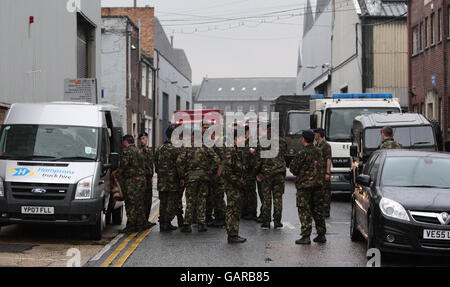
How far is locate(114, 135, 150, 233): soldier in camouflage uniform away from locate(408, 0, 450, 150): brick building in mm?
18725

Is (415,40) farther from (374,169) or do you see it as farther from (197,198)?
(374,169)

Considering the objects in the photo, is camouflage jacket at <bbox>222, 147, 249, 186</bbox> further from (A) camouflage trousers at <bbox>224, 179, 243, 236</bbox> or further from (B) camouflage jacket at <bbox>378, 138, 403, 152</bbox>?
(B) camouflage jacket at <bbox>378, 138, 403, 152</bbox>

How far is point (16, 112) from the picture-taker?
11867 millimetres

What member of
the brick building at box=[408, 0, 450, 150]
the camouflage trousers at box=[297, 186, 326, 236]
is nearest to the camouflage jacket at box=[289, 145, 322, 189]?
the camouflage trousers at box=[297, 186, 326, 236]

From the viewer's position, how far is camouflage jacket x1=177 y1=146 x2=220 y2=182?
11.9 metres

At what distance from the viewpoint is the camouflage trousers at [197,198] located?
1190cm

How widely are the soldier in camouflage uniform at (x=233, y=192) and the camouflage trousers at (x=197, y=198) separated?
1.06 meters


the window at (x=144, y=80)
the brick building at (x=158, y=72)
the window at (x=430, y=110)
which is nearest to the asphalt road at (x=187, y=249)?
the window at (x=430, y=110)

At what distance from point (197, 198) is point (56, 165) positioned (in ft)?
8.45

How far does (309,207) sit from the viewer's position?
418 inches

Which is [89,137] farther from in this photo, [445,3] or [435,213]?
[445,3]

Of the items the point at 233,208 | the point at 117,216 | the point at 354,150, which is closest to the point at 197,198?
the point at 233,208

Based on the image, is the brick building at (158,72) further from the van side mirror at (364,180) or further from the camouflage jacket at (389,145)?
the van side mirror at (364,180)
